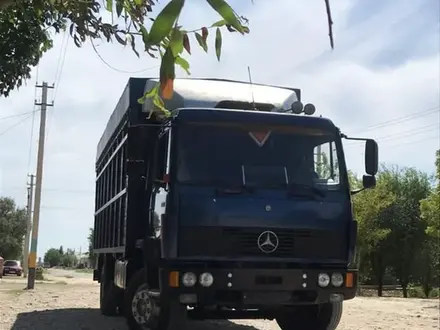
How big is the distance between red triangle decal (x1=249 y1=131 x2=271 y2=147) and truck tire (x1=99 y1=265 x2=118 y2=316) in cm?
506

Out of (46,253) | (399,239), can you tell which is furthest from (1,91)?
(46,253)

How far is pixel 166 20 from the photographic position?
216 cm

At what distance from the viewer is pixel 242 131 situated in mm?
8422

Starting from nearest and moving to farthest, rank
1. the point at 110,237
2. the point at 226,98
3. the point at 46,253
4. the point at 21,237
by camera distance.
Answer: the point at 226,98 → the point at 110,237 → the point at 21,237 → the point at 46,253

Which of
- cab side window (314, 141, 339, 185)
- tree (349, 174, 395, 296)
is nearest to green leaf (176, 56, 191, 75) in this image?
cab side window (314, 141, 339, 185)

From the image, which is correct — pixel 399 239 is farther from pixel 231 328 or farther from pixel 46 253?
pixel 46 253

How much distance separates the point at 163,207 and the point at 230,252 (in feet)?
3.04

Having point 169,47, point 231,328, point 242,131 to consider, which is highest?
point 242,131

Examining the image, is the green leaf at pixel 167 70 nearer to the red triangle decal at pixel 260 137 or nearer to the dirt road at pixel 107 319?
the red triangle decal at pixel 260 137

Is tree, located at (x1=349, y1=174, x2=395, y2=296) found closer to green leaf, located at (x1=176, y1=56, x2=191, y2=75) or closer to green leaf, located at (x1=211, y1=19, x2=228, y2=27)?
green leaf, located at (x1=176, y1=56, x2=191, y2=75)

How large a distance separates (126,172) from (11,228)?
72997 millimetres

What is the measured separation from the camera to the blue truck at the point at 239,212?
7.95m

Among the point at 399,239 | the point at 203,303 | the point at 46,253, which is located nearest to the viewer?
the point at 203,303

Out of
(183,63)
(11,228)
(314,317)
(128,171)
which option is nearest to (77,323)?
(128,171)
